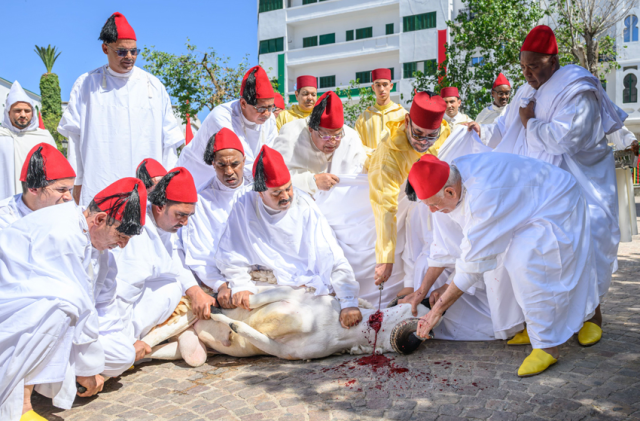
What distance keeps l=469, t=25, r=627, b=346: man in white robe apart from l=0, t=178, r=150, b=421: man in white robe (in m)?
3.10

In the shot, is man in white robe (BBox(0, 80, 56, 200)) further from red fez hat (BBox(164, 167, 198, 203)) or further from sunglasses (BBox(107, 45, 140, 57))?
red fez hat (BBox(164, 167, 198, 203))

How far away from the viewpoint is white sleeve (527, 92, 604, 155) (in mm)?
4207

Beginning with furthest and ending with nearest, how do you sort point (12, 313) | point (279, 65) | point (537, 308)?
point (279, 65) < point (537, 308) < point (12, 313)

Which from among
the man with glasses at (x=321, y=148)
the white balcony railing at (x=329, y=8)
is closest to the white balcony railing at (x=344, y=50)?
the white balcony railing at (x=329, y=8)

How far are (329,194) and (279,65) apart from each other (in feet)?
100

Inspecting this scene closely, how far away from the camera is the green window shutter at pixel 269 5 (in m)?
34.8

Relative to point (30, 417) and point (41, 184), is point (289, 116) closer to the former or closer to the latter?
point (41, 184)

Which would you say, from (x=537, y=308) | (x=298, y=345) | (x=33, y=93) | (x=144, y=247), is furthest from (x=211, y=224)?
(x=33, y=93)

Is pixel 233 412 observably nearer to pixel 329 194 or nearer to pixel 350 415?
pixel 350 415

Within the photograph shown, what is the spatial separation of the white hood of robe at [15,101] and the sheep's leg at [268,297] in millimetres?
4201

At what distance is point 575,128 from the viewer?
4199 mm

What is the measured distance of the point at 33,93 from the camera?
3731cm

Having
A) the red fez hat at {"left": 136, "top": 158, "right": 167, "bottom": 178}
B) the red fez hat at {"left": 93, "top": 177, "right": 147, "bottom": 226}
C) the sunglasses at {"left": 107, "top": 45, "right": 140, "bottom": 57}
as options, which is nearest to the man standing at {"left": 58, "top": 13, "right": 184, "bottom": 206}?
the sunglasses at {"left": 107, "top": 45, "right": 140, "bottom": 57}

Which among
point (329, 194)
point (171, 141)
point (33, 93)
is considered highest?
point (33, 93)
